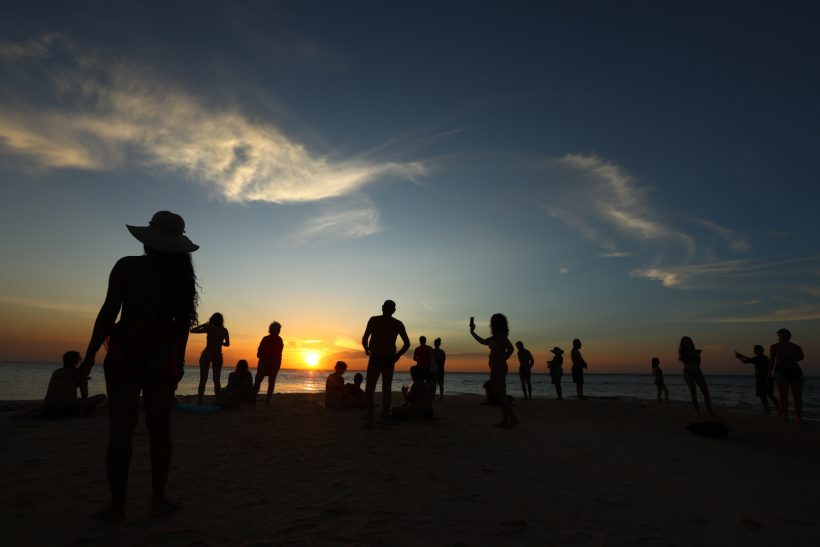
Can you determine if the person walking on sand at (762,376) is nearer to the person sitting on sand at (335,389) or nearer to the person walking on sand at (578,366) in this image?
the person walking on sand at (578,366)

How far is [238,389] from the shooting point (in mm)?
11898

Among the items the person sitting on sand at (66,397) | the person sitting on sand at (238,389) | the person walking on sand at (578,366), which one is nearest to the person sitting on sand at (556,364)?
the person walking on sand at (578,366)

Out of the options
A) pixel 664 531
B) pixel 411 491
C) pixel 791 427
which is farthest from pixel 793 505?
pixel 791 427

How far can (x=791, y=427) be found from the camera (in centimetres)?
1071

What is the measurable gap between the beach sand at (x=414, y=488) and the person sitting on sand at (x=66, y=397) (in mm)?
343

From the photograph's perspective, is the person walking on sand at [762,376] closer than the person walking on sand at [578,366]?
Yes

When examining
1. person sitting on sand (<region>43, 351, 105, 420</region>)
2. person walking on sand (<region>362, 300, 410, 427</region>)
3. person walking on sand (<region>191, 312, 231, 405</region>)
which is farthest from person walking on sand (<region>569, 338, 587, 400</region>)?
person sitting on sand (<region>43, 351, 105, 420</region>)

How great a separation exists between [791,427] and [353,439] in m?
11.0

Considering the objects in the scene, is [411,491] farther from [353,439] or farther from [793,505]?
[793,505]

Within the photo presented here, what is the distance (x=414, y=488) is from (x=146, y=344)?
293 cm

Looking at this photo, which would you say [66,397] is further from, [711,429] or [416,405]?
[711,429]

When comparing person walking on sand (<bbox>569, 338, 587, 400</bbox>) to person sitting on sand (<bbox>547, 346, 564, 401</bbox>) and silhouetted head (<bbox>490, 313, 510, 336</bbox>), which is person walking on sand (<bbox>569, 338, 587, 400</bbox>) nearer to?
person sitting on sand (<bbox>547, 346, 564, 401</bbox>)

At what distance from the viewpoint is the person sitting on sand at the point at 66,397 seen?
8.75 meters

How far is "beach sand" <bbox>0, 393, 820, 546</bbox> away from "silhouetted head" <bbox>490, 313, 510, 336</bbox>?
203cm
